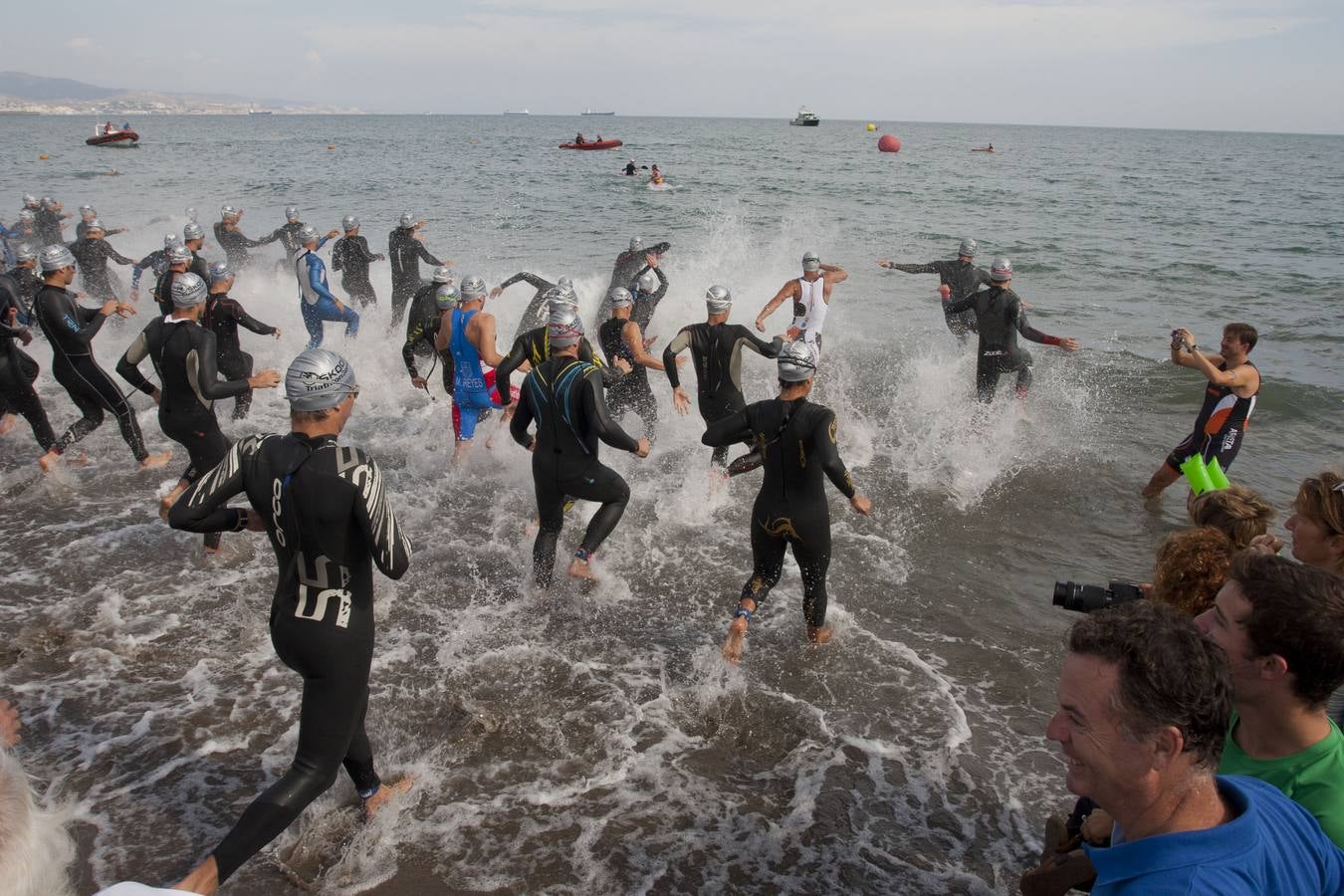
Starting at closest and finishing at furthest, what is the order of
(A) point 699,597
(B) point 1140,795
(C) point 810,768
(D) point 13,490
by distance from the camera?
(B) point 1140,795 < (C) point 810,768 < (A) point 699,597 < (D) point 13,490

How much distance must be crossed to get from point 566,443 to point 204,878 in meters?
3.24

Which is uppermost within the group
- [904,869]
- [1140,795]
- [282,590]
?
[1140,795]

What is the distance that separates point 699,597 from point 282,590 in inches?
135

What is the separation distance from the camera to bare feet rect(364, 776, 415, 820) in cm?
393

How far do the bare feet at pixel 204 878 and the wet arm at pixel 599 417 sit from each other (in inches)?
121

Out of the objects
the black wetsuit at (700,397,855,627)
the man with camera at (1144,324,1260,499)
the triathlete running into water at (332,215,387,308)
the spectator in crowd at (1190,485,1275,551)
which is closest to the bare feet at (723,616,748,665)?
the black wetsuit at (700,397,855,627)

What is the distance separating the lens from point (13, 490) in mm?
7668

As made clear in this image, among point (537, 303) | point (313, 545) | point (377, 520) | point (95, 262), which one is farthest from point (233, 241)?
point (377, 520)

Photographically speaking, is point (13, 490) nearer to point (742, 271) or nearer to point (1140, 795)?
point (1140, 795)

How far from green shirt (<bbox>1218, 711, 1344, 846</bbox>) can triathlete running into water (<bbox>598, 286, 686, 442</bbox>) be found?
19.4 ft

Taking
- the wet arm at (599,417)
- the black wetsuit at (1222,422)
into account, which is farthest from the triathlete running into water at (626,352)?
the black wetsuit at (1222,422)

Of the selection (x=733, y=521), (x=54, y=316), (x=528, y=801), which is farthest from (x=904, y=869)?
(x=54, y=316)

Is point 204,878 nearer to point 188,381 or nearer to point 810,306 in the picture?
point 188,381

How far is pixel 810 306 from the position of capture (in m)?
10.1
